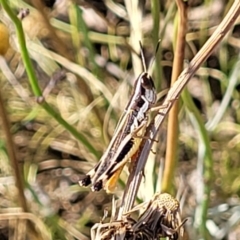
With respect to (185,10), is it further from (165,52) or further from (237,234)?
(165,52)

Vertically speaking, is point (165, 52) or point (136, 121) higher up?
point (165, 52)

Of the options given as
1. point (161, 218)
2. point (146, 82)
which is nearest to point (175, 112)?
point (146, 82)

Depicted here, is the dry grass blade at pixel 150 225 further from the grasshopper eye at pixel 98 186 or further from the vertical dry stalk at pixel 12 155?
the vertical dry stalk at pixel 12 155

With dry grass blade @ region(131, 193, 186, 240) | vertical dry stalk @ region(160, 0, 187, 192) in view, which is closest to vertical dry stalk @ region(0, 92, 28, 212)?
vertical dry stalk @ region(160, 0, 187, 192)

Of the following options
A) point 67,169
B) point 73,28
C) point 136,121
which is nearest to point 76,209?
point 67,169

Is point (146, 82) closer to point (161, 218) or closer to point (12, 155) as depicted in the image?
point (161, 218)

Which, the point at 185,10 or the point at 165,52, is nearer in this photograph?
the point at 185,10

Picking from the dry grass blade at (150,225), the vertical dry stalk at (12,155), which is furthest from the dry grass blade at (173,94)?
the vertical dry stalk at (12,155)

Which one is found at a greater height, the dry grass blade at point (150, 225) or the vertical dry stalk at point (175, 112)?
the vertical dry stalk at point (175, 112)
